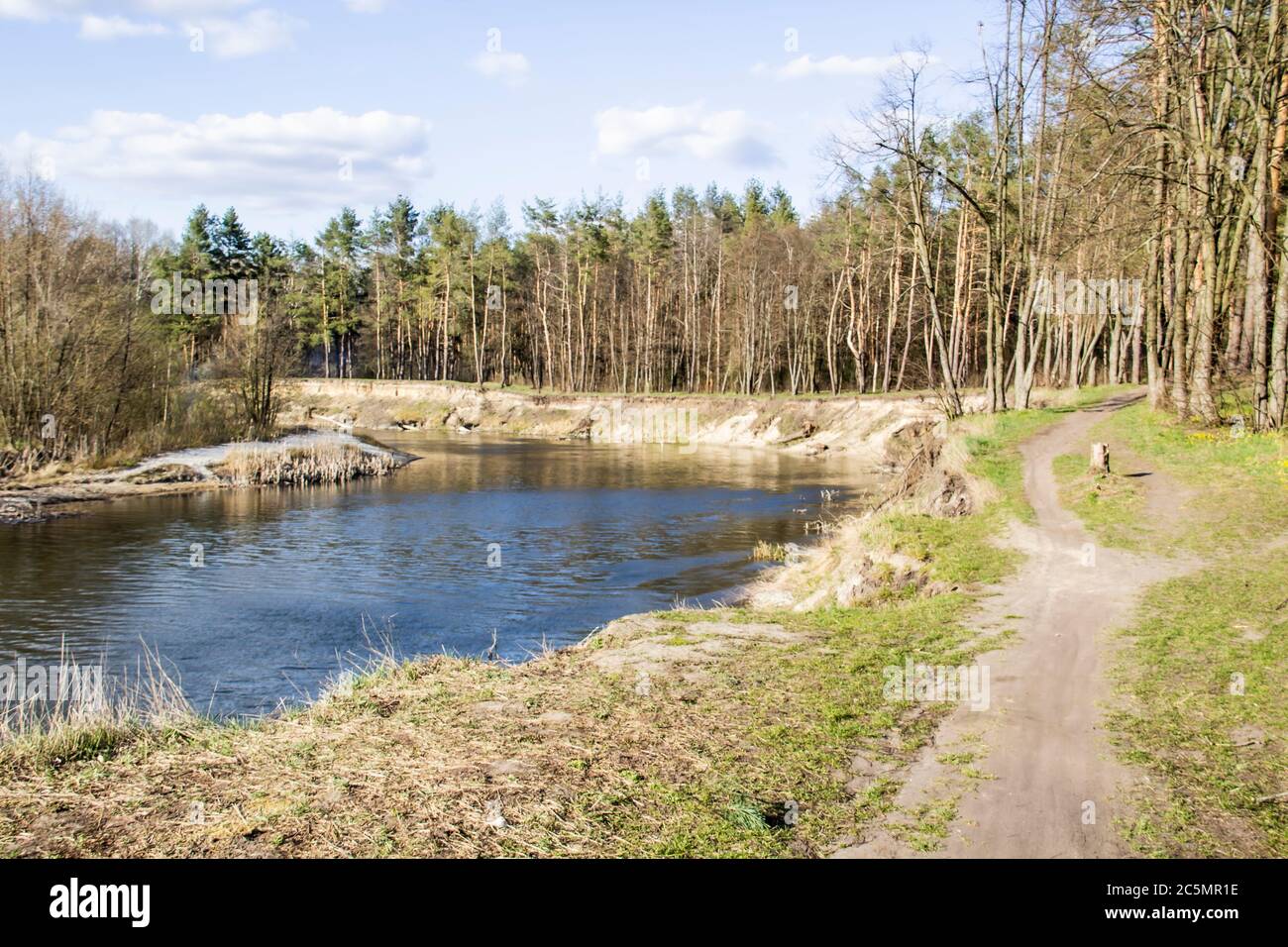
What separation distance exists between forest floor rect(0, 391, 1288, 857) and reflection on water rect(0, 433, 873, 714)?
534 cm

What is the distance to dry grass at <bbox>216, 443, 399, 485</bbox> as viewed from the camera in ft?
140

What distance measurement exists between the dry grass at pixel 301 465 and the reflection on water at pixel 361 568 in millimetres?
1504

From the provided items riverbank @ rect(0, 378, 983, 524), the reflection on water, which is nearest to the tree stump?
the reflection on water

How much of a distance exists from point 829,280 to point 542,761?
66612 millimetres

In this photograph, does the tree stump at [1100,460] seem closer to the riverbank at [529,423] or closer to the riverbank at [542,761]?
the riverbank at [542,761]

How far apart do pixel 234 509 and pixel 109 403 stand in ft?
31.0

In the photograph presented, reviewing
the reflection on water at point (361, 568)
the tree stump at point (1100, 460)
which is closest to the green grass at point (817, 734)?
the tree stump at point (1100, 460)

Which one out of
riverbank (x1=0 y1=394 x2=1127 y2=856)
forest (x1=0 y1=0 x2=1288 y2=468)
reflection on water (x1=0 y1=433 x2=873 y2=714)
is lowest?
reflection on water (x1=0 y1=433 x2=873 y2=714)

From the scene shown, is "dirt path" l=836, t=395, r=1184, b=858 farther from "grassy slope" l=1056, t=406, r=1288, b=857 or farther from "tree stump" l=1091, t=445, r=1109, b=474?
"tree stump" l=1091, t=445, r=1109, b=474

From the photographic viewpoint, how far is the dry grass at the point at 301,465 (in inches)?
1675

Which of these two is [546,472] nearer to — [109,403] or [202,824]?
[109,403]

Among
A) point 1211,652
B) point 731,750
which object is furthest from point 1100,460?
Result: point 731,750

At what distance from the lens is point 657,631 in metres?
12.4
